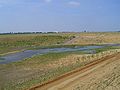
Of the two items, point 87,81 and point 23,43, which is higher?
point 87,81

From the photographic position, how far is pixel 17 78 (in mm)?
22844

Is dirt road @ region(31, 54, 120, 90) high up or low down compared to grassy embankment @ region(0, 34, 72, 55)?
up

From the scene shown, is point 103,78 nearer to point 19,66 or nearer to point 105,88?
point 105,88

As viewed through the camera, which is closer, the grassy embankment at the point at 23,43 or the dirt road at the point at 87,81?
the dirt road at the point at 87,81

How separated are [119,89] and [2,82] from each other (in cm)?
924

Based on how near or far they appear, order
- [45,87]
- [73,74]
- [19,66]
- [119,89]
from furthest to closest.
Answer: [19,66], [73,74], [45,87], [119,89]

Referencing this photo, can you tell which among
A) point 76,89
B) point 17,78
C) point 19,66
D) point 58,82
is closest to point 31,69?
point 19,66

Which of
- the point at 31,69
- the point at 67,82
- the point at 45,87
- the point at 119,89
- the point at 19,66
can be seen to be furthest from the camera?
the point at 19,66

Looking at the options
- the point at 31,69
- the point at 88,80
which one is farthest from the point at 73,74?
the point at 31,69

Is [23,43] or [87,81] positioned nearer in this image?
[87,81]

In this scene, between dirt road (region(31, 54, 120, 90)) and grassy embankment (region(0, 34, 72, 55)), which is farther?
grassy embankment (region(0, 34, 72, 55))

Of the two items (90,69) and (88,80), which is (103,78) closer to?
(88,80)

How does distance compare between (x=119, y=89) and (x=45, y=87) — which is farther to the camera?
(x=45, y=87)

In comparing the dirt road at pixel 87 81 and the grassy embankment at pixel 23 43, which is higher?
the dirt road at pixel 87 81
